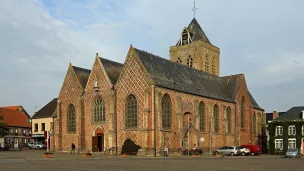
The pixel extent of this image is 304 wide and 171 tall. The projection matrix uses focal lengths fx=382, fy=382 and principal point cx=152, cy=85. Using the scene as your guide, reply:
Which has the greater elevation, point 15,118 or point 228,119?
point 228,119

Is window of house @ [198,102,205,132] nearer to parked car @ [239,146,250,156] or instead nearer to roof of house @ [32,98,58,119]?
parked car @ [239,146,250,156]

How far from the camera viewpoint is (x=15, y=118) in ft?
289

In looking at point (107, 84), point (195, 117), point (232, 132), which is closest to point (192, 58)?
point (232, 132)

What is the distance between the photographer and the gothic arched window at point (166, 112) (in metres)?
49.7

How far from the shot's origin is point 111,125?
50.2 meters

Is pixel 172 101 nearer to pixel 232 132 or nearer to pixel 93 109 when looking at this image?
pixel 93 109

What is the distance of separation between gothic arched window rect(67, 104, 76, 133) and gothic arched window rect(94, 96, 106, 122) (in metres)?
4.44

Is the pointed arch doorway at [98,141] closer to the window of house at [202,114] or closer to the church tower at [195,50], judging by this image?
the window of house at [202,114]

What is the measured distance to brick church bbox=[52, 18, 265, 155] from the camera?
48038 millimetres

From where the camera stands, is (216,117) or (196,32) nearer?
(216,117)

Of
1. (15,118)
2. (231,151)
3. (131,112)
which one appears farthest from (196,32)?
(15,118)

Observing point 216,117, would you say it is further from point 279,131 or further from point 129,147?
point 129,147

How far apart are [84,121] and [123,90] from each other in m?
8.76

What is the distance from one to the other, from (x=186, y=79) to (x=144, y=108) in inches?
495
